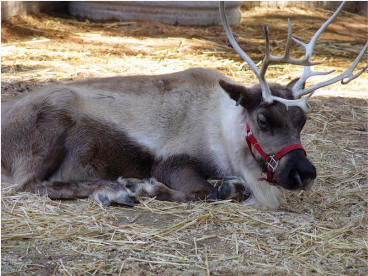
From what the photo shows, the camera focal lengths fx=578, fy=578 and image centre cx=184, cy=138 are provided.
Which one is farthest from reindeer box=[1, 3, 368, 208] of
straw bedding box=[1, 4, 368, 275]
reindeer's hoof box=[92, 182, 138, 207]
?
straw bedding box=[1, 4, 368, 275]

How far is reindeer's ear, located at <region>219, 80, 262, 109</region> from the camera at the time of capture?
13.7 ft

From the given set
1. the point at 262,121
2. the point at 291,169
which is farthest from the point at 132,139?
the point at 291,169

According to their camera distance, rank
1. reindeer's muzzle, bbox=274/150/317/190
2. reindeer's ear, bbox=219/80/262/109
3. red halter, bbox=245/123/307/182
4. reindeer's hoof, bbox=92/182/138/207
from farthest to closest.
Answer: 1. reindeer's ear, bbox=219/80/262/109
2. reindeer's hoof, bbox=92/182/138/207
3. red halter, bbox=245/123/307/182
4. reindeer's muzzle, bbox=274/150/317/190

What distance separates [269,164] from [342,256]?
2.89 ft

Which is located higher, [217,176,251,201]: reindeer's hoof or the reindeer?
the reindeer

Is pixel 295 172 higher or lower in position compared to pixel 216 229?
higher

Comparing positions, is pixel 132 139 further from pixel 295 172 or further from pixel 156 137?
pixel 295 172

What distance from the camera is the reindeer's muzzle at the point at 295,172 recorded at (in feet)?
12.5

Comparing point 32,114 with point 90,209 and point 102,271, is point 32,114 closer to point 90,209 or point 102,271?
point 90,209

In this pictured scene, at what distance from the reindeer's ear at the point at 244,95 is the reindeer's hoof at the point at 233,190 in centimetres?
57

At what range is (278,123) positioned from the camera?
4.04 meters

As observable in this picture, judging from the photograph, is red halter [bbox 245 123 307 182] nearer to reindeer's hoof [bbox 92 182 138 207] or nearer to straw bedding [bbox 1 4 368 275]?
straw bedding [bbox 1 4 368 275]

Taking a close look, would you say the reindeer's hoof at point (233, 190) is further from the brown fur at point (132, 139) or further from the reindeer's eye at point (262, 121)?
the reindeer's eye at point (262, 121)

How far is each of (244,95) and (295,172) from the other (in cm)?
71
